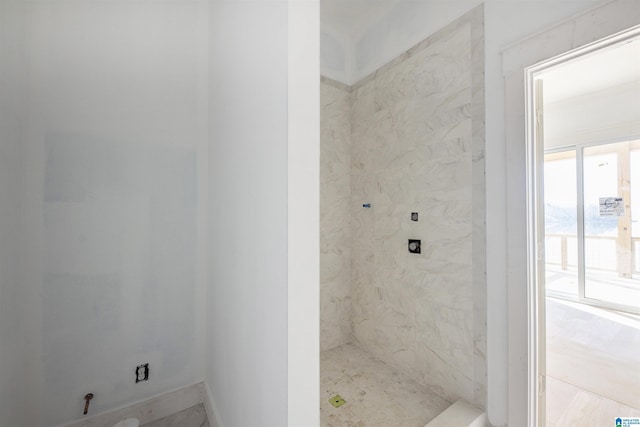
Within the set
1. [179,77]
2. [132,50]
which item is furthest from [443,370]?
[132,50]

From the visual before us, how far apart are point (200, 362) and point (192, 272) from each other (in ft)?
1.88

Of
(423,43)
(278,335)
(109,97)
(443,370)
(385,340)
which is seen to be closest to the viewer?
(278,335)

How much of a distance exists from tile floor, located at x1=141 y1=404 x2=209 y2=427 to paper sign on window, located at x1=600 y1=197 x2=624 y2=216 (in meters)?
4.66

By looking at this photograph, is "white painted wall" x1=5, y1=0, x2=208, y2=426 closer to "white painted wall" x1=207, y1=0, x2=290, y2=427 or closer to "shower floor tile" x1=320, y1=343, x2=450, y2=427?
"white painted wall" x1=207, y1=0, x2=290, y2=427

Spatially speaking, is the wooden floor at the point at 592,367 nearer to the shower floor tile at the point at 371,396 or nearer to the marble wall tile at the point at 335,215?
the shower floor tile at the point at 371,396

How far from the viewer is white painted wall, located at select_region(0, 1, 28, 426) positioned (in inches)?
41.8

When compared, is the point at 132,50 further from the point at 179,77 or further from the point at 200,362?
the point at 200,362

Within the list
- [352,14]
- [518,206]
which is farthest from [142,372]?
[352,14]

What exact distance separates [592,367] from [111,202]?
3694 mm

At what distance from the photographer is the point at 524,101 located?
4.33 feet

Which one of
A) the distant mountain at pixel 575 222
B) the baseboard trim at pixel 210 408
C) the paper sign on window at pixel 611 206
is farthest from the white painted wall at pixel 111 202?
the paper sign on window at pixel 611 206

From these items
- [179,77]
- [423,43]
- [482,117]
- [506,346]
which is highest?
[423,43]

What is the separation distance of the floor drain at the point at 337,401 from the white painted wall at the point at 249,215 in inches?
28.4

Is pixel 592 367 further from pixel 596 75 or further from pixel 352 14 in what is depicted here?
pixel 352 14
